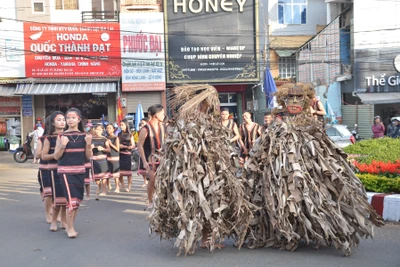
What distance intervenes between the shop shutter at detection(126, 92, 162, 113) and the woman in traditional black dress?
56.5 feet

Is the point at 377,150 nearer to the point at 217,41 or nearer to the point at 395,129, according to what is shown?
the point at 395,129

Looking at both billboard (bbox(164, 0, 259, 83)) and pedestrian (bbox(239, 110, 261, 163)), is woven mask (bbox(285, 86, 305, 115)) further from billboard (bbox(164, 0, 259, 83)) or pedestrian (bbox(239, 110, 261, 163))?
billboard (bbox(164, 0, 259, 83))

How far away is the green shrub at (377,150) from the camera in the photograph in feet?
28.5

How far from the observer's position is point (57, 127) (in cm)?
704

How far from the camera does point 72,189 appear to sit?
6.52 metres

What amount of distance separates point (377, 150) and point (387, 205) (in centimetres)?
213

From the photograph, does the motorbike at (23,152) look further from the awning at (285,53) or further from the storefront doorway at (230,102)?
the awning at (285,53)

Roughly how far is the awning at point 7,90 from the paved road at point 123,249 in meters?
15.3

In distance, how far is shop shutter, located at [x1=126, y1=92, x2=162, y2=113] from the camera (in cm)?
2434

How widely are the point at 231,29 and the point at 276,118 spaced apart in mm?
19787

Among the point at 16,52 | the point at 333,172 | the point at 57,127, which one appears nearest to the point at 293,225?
the point at 333,172

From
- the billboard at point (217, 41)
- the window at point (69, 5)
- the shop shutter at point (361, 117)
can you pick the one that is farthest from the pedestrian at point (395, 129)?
the window at point (69, 5)

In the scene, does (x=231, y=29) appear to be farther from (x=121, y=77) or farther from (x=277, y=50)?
(x=121, y=77)

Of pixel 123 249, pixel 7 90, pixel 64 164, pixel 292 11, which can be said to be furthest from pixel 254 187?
pixel 292 11
